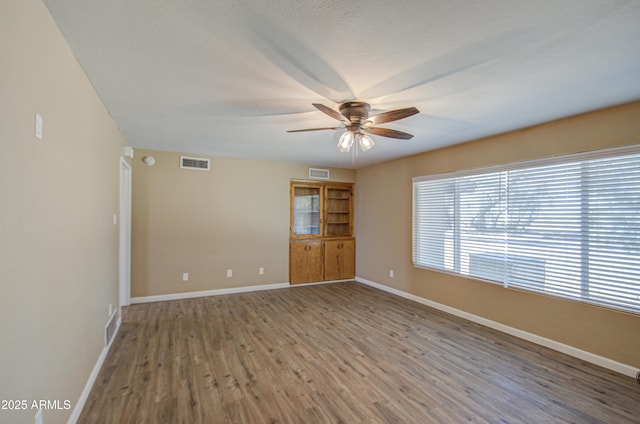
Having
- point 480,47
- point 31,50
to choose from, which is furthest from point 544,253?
point 31,50

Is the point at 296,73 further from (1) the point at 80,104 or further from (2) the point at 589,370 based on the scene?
(2) the point at 589,370

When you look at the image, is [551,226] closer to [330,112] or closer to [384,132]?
[384,132]

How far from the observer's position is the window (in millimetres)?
2617

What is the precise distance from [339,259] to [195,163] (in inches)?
134

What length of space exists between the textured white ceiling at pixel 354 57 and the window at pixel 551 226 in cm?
65

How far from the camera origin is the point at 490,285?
3705 millimetres

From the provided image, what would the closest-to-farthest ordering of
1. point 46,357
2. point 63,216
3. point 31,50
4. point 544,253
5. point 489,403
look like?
point 31,50
point 46,357
point 63,216
point 489,403
point 544,253

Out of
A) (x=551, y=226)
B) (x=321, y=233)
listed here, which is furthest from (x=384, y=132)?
(x=321, y=233)

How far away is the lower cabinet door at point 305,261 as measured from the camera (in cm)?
575

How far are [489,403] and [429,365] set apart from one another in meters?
0.60

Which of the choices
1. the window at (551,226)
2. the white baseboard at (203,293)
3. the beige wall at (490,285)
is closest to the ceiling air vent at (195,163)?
the white baseboard at (203,293)

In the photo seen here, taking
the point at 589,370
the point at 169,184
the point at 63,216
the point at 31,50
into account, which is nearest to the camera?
the point at 31,50

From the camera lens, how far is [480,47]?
1.75 m

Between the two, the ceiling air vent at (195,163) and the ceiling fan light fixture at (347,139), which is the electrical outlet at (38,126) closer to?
the ceiling fan light fixture at (347,139)
